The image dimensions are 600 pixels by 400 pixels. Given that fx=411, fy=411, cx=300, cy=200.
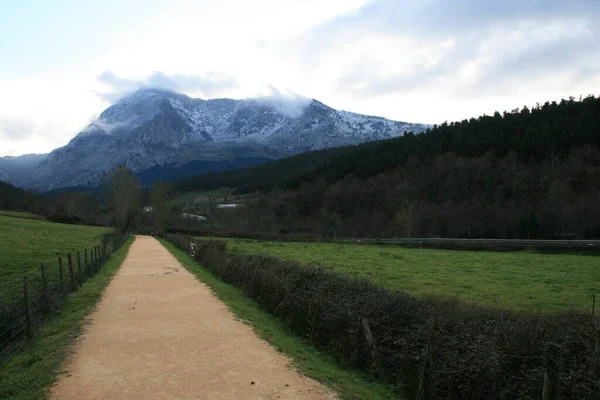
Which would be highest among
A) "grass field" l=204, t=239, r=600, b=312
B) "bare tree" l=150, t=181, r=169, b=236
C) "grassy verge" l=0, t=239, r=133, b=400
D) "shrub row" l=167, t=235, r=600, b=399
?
"bare tree" l=150, t=181, r=169, b=236

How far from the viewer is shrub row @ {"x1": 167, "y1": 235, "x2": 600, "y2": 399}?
296 inches

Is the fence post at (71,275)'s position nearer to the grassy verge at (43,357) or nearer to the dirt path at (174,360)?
the grassy verge at (43,357)

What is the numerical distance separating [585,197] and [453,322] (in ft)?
247

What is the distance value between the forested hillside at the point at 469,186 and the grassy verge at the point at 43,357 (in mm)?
61840

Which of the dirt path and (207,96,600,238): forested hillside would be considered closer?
the dirt path

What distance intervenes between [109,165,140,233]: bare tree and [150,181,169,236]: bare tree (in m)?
4.45

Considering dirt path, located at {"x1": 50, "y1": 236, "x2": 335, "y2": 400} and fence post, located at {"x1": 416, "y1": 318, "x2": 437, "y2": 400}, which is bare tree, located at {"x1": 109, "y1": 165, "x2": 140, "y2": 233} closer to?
dirt path, located at {"x1": 50, "y1": 236, "x2": 335, "y2": 400}

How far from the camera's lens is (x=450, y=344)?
8805mm

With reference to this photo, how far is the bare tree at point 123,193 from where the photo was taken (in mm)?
83500

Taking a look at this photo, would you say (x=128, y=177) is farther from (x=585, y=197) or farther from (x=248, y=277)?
(x=585, y=197)

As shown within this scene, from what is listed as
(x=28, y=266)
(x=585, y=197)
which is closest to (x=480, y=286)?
(x=28, y=266)

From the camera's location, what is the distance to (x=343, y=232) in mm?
95562

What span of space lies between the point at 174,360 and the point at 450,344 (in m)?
6.21

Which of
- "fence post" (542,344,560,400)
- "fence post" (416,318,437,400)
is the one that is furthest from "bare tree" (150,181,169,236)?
"fence post" (542,344,560,400)
